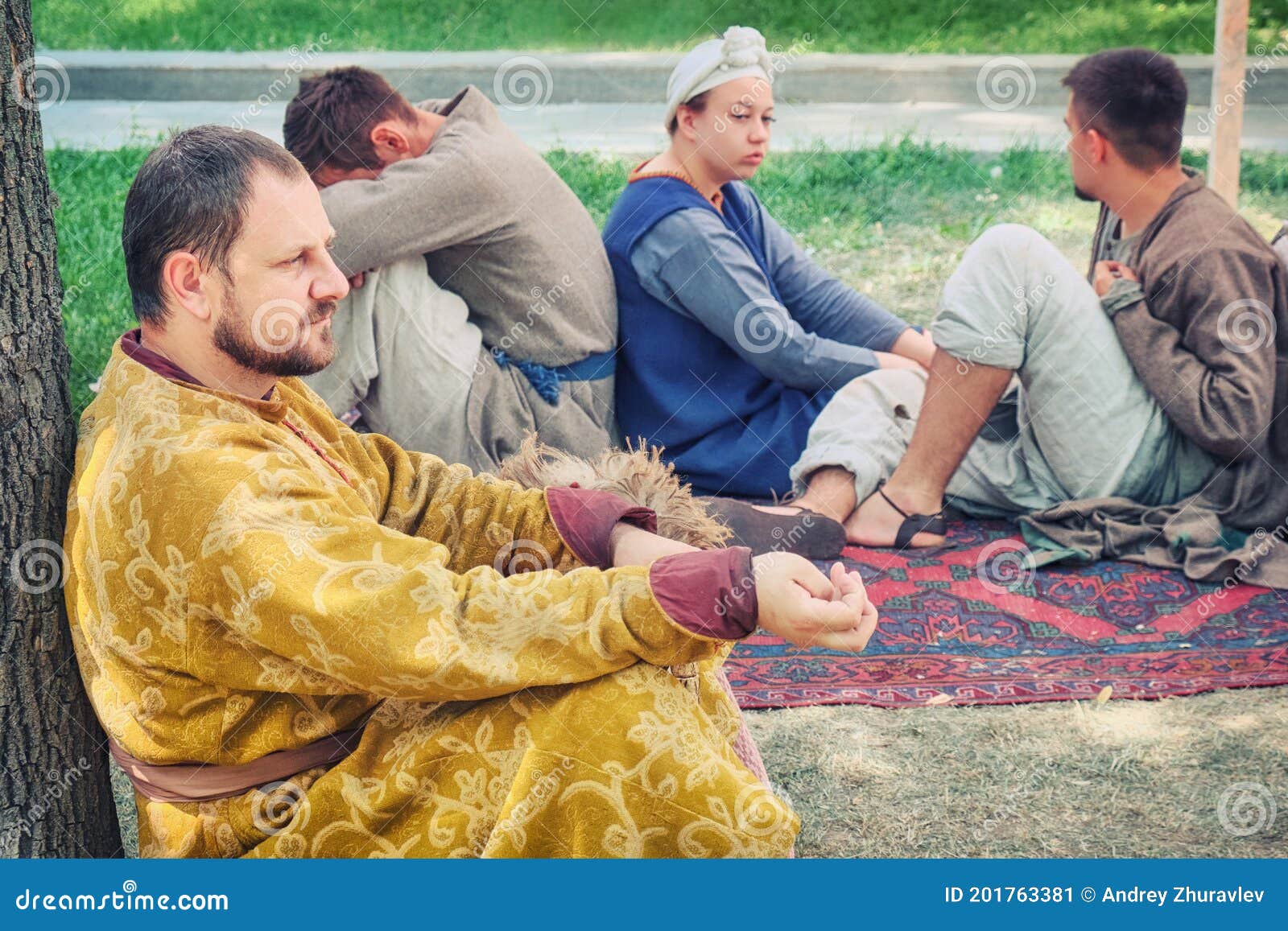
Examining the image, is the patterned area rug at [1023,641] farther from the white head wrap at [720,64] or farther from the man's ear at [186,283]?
the man's ear at [186,283]

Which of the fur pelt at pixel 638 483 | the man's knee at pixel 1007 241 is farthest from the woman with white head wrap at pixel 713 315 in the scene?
the fur pelt at pixel 638 483

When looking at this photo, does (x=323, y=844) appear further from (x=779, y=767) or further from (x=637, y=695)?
(x=779, y=767)

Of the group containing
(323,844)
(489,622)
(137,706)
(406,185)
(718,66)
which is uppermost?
(718,66)

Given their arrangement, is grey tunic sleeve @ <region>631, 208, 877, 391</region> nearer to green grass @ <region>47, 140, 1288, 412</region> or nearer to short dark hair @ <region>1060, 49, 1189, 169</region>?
short dark hair @ <region>1060, 49, 1189, 169</region>

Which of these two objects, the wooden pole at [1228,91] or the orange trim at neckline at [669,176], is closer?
the orange trim at neckline at [669,176]

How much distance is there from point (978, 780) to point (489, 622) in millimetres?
1463

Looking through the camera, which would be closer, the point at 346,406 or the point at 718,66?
the point at 346,406

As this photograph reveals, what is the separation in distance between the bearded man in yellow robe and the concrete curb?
7979 mm

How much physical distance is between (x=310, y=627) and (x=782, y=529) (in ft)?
7.58

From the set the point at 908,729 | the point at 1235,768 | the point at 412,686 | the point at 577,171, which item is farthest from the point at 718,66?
the point at 577,171

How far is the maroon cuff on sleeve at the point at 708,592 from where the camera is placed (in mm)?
1997

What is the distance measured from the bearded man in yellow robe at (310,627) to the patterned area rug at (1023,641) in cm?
134

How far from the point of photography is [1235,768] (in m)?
3.06

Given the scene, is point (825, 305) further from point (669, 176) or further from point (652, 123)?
point (652, 123)
